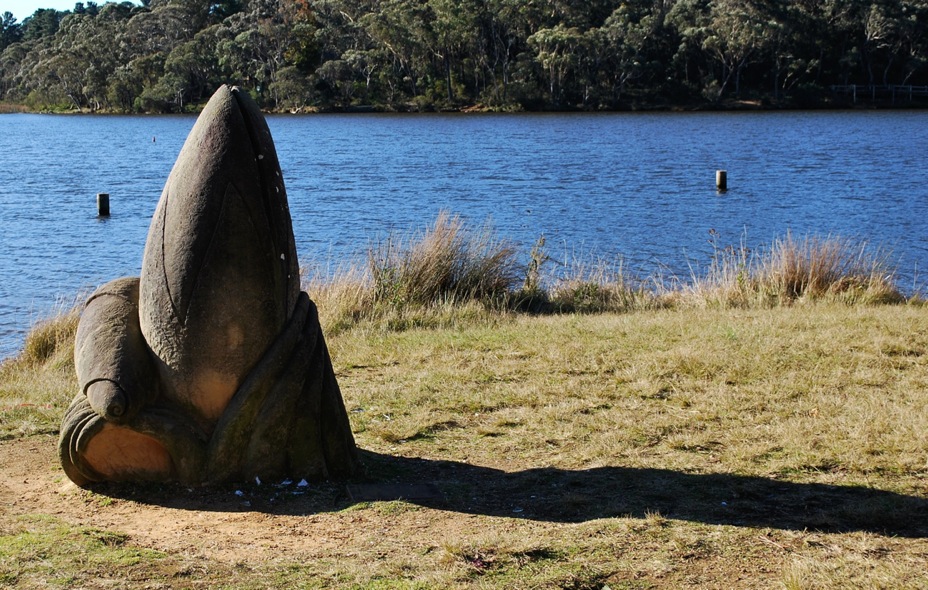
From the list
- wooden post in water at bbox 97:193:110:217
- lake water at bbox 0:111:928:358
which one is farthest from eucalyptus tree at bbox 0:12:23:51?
wooden post in water at bbox 97:193:110:217

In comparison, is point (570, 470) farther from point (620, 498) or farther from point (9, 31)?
point (9, 31)

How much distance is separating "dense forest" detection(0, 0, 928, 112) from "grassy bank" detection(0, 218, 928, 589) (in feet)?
225

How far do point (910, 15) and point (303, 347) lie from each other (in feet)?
261

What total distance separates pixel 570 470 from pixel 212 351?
227 centimetres

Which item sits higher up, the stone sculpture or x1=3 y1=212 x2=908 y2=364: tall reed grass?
the stone sculpture

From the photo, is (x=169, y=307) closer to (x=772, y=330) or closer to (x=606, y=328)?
(x=606, y=328)

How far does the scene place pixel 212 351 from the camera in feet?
18.1

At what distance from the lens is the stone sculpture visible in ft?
18.1

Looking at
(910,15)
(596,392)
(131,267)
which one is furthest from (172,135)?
(596,392)

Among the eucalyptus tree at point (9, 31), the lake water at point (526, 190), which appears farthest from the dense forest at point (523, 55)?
the eucalyptus tree at point (9, 31)

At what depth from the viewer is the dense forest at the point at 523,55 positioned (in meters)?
75.4

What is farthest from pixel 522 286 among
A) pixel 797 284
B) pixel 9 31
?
pixel 9 31

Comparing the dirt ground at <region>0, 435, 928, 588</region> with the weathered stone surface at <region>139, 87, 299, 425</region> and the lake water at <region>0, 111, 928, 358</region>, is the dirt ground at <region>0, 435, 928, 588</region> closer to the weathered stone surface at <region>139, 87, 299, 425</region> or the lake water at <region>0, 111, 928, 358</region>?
the weathered stone surface at <region>139, 87, 299, 425</region>

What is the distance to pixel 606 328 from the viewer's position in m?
10.2
